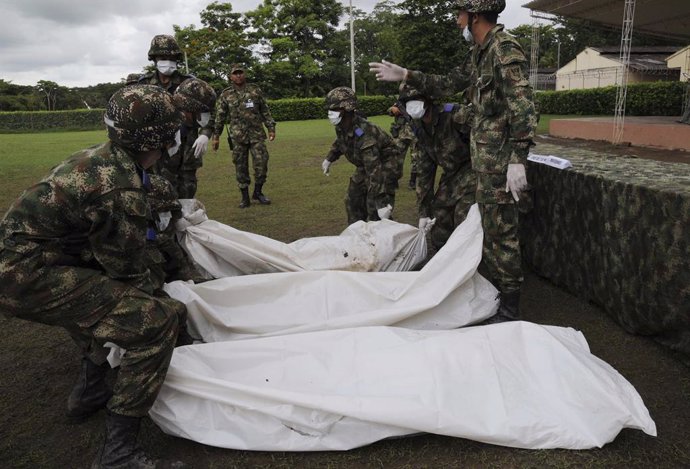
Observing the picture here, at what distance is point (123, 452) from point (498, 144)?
2622mm

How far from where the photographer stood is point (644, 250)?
9.41ft

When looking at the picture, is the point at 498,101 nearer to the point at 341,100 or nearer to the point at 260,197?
the point at 341,100

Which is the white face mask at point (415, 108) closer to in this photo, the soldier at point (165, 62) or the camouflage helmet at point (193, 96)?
the camouflage helmet at point (193, 96)

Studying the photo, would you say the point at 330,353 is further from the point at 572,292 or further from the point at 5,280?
the point at 572,292

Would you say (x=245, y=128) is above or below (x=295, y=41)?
below

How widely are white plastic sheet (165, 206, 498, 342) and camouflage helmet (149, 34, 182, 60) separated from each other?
2638 millimetres

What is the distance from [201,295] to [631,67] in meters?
27.5

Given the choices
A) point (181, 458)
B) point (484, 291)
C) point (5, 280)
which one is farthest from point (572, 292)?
point (5, 280)

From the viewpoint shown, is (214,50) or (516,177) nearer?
(516,177)

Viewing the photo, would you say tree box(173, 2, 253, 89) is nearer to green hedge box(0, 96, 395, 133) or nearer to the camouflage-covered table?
green hedge box(0, 96, 395, 133)

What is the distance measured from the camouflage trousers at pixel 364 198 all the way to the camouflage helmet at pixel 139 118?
2699 millimetres

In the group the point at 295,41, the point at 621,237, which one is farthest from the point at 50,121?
the point at 621,237

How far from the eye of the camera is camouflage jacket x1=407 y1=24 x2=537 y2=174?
3.00 metres

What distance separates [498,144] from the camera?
3234mm
